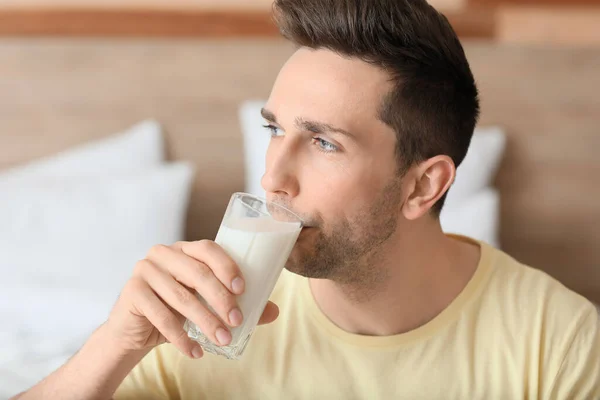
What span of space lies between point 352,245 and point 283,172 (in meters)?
0.20

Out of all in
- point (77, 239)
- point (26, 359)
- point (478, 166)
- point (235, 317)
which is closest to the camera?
point (235, 317)

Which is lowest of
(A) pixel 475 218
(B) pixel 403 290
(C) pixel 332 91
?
(A) pixel 475 218

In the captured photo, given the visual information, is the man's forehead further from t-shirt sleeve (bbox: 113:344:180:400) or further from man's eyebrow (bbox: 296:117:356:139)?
t-shirt sleeve (bbox: 113:344:180:400)

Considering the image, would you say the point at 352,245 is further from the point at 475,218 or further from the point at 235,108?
the point at 235,108

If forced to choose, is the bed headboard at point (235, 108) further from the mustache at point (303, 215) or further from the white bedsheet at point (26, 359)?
the mustache at point (303, 215)

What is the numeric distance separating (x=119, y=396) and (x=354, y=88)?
28.0 inches

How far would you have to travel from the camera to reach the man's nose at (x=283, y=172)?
4.07 ft

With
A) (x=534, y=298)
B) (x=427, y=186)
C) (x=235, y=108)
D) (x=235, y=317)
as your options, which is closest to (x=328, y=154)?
(x=427, y=186)

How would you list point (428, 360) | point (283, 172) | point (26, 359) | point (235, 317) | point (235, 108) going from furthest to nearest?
1. point (235, 108)
2. point (26, 359)
3. point (428, 360)
4. point (283, 172)
5. point (235, 317)

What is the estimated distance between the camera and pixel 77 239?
7.39ft

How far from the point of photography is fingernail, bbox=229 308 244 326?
42.1 inches

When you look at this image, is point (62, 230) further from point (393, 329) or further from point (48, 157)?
point (393, 329)

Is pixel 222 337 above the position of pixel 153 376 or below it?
above

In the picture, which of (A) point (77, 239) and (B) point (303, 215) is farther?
(A) point (77, 239)
